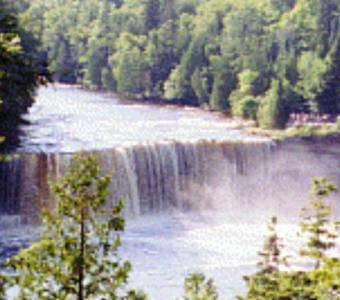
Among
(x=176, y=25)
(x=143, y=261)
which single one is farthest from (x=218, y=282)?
(x=176, y=25)

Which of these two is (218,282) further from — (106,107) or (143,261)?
(106,107)

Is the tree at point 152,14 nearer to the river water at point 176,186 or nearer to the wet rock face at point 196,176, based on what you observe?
the river water at point 176,186

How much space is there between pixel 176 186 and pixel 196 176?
2.06m

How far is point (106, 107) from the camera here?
7188 centimetres

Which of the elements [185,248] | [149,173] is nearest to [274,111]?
[149,173]

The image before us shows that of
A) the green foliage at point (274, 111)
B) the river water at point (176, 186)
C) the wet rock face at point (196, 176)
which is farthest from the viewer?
the green foliage at point (274, 111)

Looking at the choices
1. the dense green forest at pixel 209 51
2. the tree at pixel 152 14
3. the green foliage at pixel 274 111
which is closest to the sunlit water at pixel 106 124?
the green foliage at pixel 274 111

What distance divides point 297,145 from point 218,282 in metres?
23.2

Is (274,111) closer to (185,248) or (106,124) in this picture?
(106,124)

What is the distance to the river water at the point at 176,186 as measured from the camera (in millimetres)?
35250

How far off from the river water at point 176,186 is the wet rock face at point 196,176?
6 centimetres

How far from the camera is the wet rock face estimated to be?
134 ft

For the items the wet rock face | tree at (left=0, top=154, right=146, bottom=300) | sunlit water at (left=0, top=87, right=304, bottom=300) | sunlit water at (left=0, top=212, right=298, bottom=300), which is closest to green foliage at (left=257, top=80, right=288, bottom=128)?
sunlit water at (left=0, top=87, right=304, bottom=300)

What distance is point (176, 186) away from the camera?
153ft
